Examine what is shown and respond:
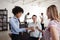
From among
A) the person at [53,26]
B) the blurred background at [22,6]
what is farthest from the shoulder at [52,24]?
the blurred background at [22,6]

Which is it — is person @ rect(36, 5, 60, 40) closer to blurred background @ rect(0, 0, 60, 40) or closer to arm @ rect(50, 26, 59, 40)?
arm @ rect(50, 26, 59, 40)

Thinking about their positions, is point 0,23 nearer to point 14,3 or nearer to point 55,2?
point 14,3

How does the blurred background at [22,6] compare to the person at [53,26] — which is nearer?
the person at [53,26]

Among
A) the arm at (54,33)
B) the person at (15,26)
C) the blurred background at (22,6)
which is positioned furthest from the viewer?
the blurred background at (22,6)

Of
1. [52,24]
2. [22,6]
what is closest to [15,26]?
[52,24]

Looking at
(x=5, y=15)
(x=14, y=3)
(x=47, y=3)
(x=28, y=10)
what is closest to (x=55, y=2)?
(x=47, y=3)

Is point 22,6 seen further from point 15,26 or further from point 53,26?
point 53,26

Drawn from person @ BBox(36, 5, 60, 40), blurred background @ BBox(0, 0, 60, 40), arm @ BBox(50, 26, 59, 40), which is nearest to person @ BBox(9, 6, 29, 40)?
person @ BBox(36, 5, 60, 40)

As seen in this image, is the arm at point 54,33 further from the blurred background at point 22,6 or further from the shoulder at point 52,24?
the blurred background at point 22,6

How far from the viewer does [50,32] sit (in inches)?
66.7

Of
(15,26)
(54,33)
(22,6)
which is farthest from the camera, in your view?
(22,6)

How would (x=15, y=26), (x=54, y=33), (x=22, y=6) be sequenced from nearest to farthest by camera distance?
(x=54, y=33), (x=15, y=26), (x=22, y=6)

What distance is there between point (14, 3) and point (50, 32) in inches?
381

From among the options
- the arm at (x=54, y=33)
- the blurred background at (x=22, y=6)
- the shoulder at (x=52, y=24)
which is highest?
the blurred background at (x=22, y=6)
